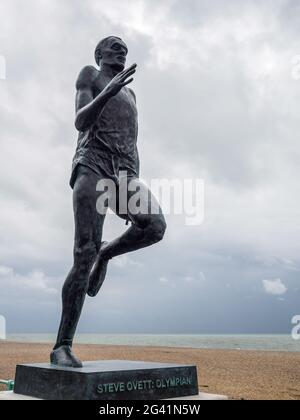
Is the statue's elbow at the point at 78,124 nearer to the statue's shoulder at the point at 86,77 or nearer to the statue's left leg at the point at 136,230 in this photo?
the statue's shoulder at the point at 86,77

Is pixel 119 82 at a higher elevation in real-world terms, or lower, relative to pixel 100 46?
lower

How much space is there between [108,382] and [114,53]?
385 cm

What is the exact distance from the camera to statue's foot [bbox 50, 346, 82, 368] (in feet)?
17.5

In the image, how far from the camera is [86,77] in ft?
20.4

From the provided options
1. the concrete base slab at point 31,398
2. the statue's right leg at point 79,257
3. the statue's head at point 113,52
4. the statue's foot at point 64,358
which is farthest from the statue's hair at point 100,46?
the concrete base slab at point 31,398

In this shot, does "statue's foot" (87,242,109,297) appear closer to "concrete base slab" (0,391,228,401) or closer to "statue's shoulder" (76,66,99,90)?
"concrete base slab" (0,391,228,401)

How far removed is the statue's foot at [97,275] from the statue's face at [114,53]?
86.7 inches

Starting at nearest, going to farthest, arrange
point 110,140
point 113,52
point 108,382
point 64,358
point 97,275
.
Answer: point 108,382 < point 64,358 < point 110,140 < point 97,275 < point 113,52

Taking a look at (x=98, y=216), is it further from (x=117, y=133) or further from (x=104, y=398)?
(x=104, y=398)

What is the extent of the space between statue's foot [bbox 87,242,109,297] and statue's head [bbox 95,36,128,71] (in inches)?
86.8

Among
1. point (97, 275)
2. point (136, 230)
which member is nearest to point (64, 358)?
point (97, 275)

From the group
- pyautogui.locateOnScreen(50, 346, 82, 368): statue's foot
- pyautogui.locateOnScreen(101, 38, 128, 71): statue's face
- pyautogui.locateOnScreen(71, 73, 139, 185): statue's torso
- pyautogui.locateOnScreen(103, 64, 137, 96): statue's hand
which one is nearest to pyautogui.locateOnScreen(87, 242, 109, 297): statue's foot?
pyautogui.locateOnScreen(50, 346, 82, 368): statue's foot

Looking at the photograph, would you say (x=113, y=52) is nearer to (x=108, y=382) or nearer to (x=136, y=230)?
(x=136, y=230)
